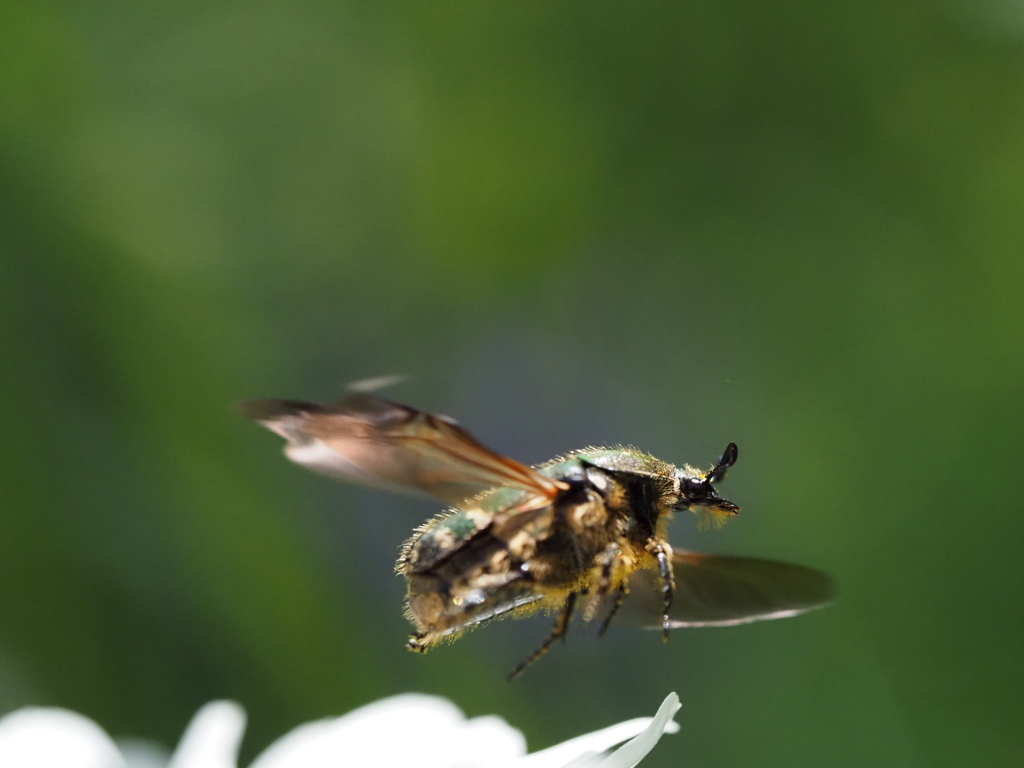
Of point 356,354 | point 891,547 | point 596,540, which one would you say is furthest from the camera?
point 356,354

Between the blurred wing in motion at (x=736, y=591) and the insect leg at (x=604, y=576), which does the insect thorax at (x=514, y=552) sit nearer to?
the insect leg at (x=604, y=576)

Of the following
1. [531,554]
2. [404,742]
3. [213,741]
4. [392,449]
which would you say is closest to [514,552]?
[531,554]

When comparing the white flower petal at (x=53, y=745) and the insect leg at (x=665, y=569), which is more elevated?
the insect leg at (x=665, y=569)

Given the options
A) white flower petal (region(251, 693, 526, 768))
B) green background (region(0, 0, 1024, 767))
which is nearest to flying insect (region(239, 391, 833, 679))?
white flower petal (region(251, 693, 526, 768))

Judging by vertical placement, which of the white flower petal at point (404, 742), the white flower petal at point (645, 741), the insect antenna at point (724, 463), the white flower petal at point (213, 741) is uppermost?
the insect antenna at point (724, 463)

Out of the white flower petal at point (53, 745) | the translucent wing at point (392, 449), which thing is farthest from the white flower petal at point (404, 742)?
the translucent wing at point (392, 449)

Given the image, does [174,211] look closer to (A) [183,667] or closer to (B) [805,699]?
(A) [183,667]

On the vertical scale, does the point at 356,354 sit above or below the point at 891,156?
below

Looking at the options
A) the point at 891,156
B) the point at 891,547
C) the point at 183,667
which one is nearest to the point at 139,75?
the point at 183,667
